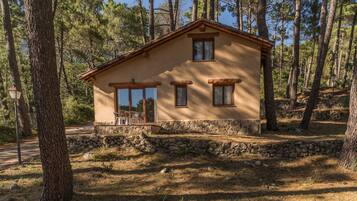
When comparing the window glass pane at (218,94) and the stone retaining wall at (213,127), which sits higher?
the window glass pane at (218,94)

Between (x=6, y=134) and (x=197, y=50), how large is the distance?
13.0m

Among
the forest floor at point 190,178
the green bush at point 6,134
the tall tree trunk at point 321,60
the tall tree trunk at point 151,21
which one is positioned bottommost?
the forest floor at point 190,178

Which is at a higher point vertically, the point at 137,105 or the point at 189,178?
the point at 137,105

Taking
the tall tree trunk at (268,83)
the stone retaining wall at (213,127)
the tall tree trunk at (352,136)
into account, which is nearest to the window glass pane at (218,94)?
the stone retaining wall at (213,127)

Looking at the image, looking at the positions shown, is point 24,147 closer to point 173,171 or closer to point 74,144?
point 74,144

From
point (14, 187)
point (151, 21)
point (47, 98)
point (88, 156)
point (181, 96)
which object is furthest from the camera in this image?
point (151, 21)

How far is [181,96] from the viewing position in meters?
14.7

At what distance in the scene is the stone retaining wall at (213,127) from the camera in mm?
14102

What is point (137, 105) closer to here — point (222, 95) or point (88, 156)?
point (88, 156)

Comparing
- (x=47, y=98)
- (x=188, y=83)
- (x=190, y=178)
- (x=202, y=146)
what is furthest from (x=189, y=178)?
(x=188, y=83)

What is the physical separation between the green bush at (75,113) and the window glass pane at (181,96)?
13.4 m

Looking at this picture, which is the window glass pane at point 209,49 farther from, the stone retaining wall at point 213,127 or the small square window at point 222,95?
the stone retaining wall at point 213,127

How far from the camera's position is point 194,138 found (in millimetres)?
12734

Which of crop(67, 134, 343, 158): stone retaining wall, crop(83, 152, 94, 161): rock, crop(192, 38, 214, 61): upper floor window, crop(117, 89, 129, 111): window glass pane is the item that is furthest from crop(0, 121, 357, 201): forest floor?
crop(192, 38, 214, 61): upper floor window
